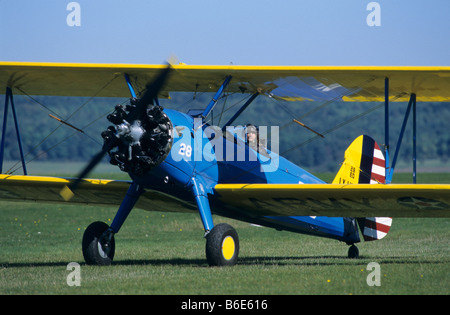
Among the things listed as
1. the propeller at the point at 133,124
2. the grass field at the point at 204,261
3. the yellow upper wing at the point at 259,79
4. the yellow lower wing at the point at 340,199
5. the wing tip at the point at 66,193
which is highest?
the yellow upper wing at the point at 259,79

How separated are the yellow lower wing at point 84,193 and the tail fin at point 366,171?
3.44 m

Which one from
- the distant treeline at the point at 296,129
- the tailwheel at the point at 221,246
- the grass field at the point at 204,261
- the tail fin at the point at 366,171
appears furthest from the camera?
the distant treeline at the point at 296,129

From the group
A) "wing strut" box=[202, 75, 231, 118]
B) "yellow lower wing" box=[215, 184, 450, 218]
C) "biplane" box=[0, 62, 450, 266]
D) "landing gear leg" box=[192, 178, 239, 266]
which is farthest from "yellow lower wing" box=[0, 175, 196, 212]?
"wing strut" box=[202, 75, 231, 118]

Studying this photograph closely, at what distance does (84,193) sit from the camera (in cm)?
1241

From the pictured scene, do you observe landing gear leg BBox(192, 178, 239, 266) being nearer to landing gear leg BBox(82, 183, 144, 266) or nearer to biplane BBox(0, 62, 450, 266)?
biplane BBox(0, 62, 450, 266)

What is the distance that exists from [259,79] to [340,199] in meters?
2.35

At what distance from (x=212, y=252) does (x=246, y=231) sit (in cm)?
1091

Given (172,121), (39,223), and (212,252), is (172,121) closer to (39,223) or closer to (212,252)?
(212,252)

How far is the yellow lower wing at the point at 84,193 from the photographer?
11820 millimetres

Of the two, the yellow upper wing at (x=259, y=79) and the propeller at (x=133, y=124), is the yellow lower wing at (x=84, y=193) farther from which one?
the yellow upper wing at (x=259, y=79)

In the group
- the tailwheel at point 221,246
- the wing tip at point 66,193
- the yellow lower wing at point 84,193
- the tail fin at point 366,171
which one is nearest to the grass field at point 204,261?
the tailwheel at point 221,246

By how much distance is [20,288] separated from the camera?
27.5 feet

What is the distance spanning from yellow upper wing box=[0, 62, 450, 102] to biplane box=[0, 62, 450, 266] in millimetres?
18

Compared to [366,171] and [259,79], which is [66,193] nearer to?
[259,79]
